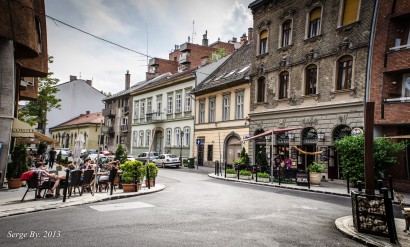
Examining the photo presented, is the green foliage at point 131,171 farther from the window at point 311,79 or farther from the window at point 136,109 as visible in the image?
the window at point 136,109

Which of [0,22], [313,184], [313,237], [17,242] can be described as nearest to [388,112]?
[313,184]

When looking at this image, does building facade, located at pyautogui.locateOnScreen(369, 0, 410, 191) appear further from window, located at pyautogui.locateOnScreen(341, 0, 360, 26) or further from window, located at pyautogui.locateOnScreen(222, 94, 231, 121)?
window, located at pyautogui.locateOnScreen(222, 94, 231, 121)

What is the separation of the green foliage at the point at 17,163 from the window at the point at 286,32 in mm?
18594

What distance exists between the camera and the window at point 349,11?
19373mm

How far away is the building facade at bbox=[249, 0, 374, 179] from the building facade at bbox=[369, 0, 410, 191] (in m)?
0.93

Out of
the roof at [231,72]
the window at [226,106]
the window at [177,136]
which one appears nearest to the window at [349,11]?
the roof at [231,72]

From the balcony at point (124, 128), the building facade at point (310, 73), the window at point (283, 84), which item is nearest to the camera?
the building facade at point (310, 73)

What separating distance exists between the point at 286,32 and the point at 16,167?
19.7m

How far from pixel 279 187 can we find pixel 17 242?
42.6ft

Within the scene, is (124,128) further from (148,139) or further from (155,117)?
(155,117)

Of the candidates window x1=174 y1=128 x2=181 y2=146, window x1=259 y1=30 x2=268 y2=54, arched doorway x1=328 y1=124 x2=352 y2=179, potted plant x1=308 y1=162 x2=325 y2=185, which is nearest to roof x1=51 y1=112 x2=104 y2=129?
window x1=174 y1=128 x2=181 y2=146

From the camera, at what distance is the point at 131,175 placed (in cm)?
1375

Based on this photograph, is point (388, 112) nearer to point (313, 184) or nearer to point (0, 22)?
point (313, 184)

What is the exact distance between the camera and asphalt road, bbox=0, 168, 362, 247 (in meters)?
6.09
